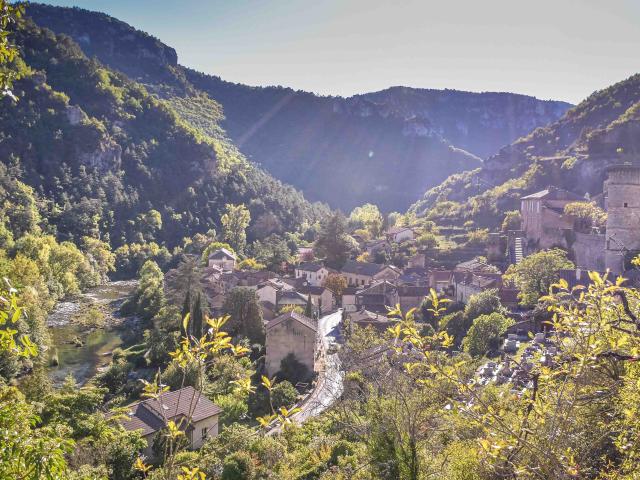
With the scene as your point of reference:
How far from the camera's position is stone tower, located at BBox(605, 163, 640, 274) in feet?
107

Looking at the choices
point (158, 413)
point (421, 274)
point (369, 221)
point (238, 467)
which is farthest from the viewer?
point (369, 221)

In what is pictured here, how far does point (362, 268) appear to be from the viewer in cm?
6062

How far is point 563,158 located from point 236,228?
5366 cm

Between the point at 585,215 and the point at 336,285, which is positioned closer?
the point at 585,215

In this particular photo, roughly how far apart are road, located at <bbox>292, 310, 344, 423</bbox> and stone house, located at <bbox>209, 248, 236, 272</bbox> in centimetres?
3051

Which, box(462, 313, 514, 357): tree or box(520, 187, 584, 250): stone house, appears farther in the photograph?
box(520, 187, 584, 250): stone house

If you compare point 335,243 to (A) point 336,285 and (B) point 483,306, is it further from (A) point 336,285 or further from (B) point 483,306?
(B) point 483,306

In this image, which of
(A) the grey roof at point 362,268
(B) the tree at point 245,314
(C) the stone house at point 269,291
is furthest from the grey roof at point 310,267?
(B) the tree at point 245,314

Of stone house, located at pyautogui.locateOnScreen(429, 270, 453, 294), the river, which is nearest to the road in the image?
stone house, located at pyautogui.locateOnScreen(429, 270, 453, 294)

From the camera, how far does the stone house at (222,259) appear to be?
69.6 m

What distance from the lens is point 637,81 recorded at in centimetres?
8375

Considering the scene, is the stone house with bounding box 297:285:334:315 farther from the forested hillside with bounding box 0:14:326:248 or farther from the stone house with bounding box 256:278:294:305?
the forested hillside with bounding box 0:14:326:248

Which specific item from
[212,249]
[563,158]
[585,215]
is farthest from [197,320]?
[563,158]

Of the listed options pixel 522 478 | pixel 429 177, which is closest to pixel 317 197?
pixel 429 177
